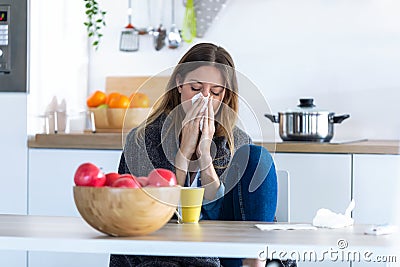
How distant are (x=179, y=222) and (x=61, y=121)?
6.02 feet

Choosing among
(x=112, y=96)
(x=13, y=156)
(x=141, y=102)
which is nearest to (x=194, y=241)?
(x=13, y=156)

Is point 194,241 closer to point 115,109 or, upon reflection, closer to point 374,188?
point 374,188

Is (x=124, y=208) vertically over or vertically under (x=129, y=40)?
under

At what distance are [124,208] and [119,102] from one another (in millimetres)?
2038

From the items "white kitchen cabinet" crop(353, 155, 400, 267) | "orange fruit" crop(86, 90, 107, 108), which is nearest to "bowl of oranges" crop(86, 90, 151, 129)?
"orange fruit" crop(86, 90, 107, 108)

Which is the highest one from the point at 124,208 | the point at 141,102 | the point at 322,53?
the point at 322,53

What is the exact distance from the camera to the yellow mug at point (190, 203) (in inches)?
73.8

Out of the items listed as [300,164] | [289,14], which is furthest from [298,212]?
[289,14]

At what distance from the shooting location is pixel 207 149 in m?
1.93

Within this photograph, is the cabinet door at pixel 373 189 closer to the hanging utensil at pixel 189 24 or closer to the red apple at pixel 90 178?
the hanging utensil at pixel 189 24

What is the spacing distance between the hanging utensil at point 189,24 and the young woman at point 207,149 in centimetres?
158

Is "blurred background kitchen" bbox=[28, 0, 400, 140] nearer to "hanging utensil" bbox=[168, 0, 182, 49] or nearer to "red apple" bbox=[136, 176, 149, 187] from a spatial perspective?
"hanging utensil" bbox=[168, 0, 182, 49]

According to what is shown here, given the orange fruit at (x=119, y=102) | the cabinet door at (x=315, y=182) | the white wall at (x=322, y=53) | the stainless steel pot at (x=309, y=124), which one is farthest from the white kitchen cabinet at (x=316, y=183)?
the orange fruit at (x=119, y=102)

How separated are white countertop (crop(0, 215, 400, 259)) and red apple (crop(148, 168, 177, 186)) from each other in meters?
0.11
